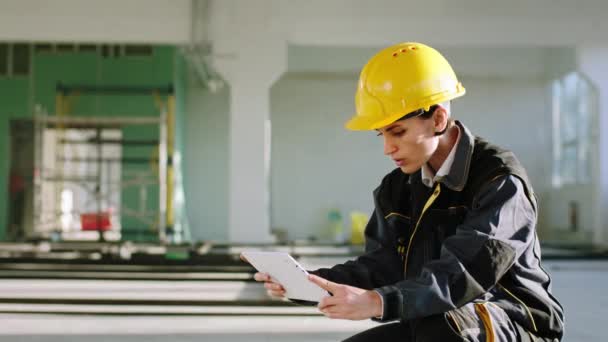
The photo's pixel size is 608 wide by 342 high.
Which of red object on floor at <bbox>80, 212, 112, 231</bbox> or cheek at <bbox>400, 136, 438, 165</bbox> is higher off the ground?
cheek at <bbox>400, 136, 438, 165</bbox>

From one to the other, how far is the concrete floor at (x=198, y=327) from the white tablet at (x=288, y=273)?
2.02 metres

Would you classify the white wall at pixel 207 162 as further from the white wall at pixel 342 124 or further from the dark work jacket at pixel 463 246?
the dark work jacket at pixel 463 246

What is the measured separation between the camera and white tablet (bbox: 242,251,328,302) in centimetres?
189

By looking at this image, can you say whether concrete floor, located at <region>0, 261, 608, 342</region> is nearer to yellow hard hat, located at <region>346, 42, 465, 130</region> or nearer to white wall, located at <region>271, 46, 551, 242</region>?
yellow hard hat, located at <region>346, 42, 465, 130</region>

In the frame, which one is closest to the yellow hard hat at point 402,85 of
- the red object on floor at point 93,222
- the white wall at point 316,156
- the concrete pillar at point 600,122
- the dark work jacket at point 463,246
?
the dark work jacket at point 463,246

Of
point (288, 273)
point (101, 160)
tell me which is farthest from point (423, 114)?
point (101, 160)

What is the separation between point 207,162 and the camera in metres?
16.8

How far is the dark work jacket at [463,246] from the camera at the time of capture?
179 centimetres

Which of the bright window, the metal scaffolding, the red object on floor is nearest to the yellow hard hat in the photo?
the metal scaffolding

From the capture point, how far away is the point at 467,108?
1734 centimetres

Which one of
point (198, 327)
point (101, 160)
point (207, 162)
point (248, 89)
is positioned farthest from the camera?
point (207, 162)

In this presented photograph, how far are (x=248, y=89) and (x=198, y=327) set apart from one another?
777 centimetres

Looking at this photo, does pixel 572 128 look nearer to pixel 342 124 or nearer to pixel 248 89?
pixel 342 124

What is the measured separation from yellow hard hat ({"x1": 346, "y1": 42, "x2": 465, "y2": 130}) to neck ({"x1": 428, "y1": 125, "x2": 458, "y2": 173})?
100 millimetres
